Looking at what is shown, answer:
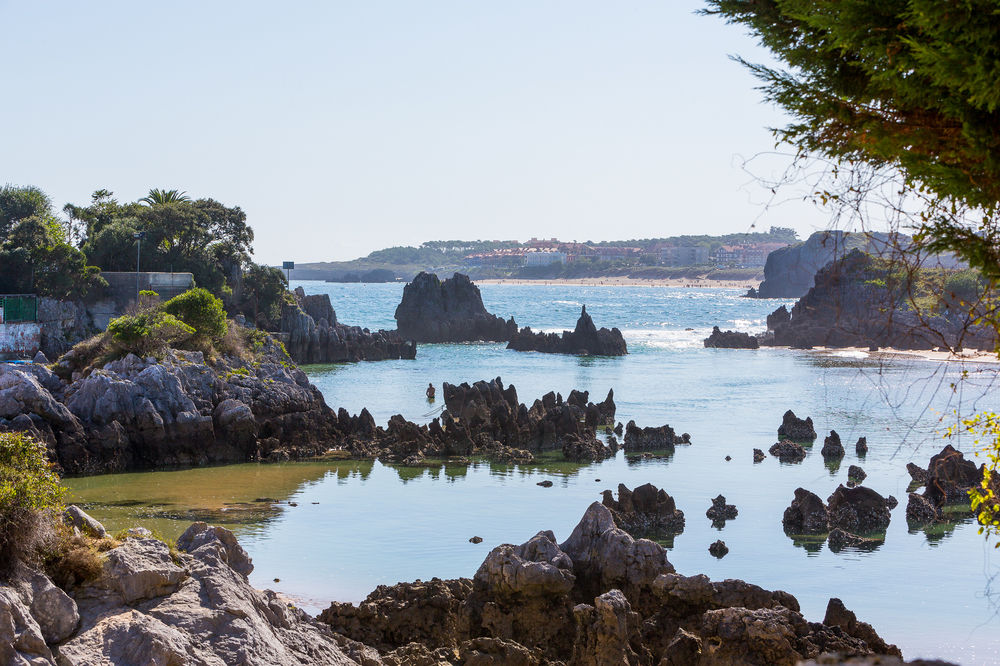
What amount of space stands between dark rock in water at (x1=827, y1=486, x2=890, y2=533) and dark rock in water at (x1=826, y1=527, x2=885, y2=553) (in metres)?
0.94

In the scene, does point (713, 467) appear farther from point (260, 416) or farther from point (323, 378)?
point (323, 378)

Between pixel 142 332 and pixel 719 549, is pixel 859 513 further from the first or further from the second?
pixel 142 332

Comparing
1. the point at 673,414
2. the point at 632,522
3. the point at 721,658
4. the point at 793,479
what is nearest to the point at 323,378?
the point at 673,414

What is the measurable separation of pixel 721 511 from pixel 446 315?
255ft

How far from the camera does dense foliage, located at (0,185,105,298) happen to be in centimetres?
5428

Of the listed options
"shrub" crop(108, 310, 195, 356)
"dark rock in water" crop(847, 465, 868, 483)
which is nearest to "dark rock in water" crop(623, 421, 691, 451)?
"dark rock in water" crop(847, 465, 868, 483)

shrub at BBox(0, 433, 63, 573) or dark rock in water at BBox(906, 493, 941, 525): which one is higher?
shrub at BBox(0, 433, 63, 573)

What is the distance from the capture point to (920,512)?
1011 inches

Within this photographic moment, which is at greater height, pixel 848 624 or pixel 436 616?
pixel 848 624

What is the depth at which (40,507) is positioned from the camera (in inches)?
A: 405

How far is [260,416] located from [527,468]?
400 inches

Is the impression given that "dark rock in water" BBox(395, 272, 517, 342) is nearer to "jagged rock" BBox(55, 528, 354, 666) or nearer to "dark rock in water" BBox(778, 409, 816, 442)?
"dark rock in water" BBox(778, 409, 816, 442)

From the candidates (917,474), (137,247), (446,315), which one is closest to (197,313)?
(137,247)

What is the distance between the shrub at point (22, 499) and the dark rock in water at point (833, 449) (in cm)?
2980
